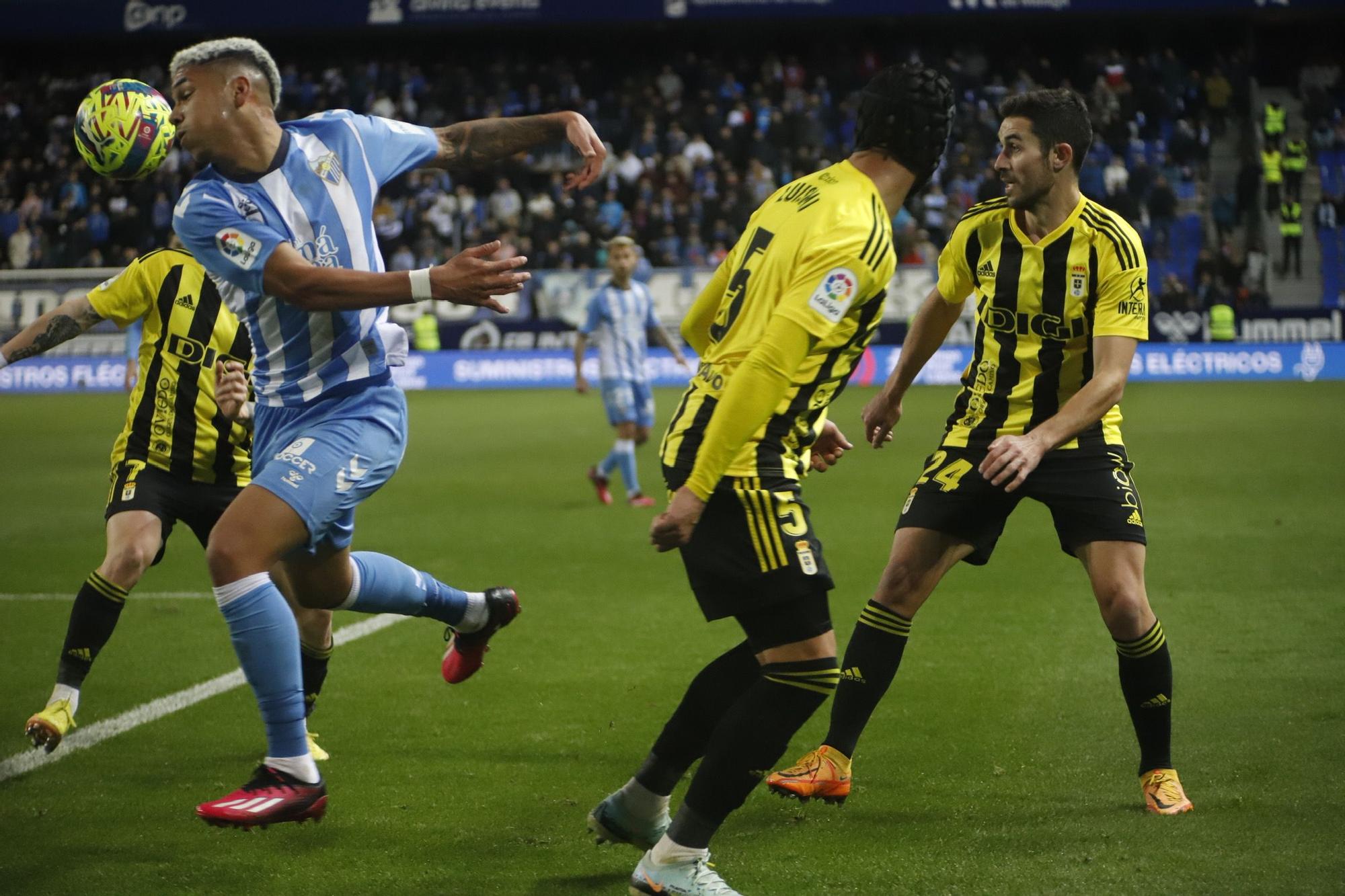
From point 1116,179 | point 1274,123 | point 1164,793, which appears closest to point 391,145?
point 1164,793

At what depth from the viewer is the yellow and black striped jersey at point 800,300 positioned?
3412mm

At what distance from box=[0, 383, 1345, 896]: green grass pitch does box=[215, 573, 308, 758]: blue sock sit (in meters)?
0.40

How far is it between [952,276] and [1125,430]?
11.7m

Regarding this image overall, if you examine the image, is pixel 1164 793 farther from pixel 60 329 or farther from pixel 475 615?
pixel 60 329

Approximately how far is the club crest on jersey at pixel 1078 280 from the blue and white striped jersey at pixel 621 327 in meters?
8.12

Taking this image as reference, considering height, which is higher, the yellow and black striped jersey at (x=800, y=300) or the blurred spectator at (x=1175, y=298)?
the yellow and black striped jersey at (x=800, y=300)

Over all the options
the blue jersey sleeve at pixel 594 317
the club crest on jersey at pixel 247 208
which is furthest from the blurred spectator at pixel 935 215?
the club crest on jersey at pixel 247 208

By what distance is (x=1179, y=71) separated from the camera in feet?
97.3

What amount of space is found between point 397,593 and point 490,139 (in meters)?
1.55

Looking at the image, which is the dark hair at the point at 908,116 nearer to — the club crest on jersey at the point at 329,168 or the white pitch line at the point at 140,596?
the club crest on jersey at the point at 329,168

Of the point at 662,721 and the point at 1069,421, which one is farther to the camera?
the point at 662,721

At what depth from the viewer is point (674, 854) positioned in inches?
144

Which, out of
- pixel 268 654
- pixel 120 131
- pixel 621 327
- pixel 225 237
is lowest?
pixel 621 327

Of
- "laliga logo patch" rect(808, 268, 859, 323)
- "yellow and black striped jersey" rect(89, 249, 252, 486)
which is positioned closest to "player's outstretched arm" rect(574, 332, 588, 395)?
"yellow and black striped jersey" rect(89, 249, 252, 486)
